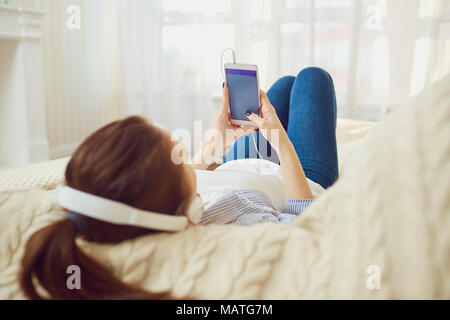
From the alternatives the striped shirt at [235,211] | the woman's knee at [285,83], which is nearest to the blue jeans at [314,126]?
the woman's knee at [285,83]

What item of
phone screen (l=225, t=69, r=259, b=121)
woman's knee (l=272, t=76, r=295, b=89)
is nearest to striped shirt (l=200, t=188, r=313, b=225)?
phone screen (l=225, t=69, r=259, b=121)

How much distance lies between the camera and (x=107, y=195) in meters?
0.52

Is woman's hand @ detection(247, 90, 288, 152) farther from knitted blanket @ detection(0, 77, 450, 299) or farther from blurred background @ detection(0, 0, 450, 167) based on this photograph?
blurred background @ detection(0, 0, 450, 167)

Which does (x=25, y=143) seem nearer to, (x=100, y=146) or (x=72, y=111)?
(x=72, y=111)

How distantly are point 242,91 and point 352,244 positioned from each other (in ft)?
2.74

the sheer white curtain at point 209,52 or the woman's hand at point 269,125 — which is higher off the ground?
the sheer white curtain at point 209,52

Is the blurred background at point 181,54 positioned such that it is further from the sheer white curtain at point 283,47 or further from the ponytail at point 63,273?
the ponytail at point 63,273

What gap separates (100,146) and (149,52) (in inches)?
102

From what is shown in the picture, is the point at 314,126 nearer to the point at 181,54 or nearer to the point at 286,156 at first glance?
the point at 286,156

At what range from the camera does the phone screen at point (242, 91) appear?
1.19 metres

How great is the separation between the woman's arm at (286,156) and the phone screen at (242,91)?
30 millimetres

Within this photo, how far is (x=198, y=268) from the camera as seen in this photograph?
502 millimetres

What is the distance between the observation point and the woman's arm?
1.03 metres
